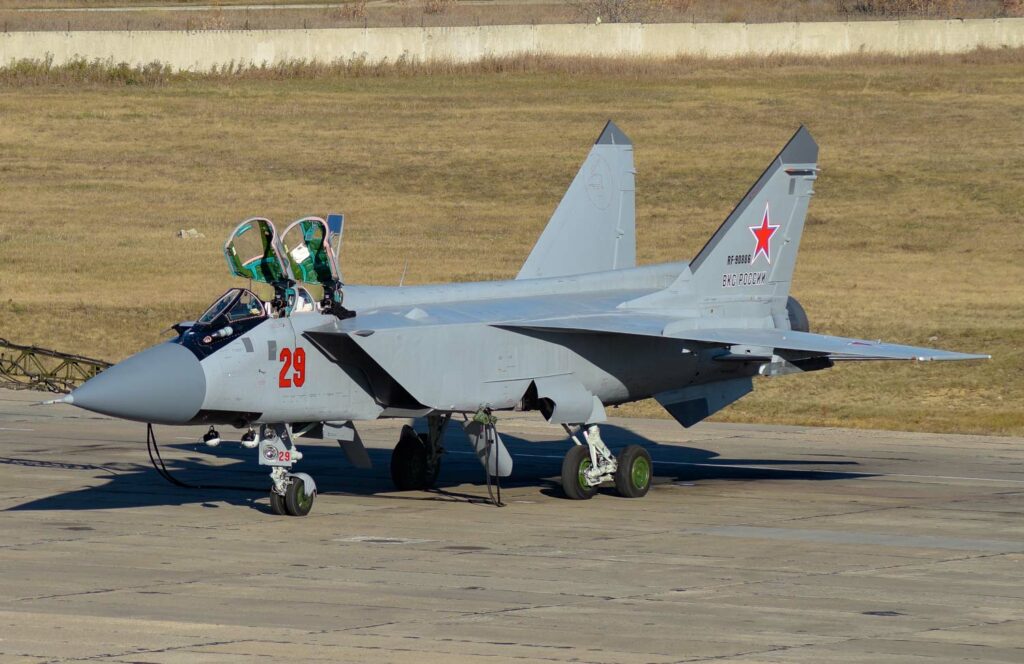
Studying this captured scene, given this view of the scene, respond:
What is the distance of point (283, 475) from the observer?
20625mm

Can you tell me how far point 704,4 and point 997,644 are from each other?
80.6 meters

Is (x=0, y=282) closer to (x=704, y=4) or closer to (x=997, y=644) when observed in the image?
(x=997, y=644)

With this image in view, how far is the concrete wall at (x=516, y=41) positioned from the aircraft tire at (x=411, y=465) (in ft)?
166

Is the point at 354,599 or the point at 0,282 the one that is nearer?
the point at 354,599

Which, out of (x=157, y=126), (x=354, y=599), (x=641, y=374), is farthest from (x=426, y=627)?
(x=157, y=126)

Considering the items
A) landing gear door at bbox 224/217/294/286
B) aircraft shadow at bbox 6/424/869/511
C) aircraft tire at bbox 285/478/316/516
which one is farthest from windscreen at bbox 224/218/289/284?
aircraft shadow at bbox 6/424/869/511

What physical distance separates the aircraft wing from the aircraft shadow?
2665mm

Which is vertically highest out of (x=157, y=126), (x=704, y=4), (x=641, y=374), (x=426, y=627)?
(x=704, y=4)

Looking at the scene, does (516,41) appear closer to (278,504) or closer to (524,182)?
(524,182)

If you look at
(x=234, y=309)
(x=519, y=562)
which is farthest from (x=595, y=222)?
(x=519, y=562)

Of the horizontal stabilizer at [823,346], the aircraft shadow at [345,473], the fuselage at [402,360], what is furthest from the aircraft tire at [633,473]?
the horizontal stabilizer at [823,346]

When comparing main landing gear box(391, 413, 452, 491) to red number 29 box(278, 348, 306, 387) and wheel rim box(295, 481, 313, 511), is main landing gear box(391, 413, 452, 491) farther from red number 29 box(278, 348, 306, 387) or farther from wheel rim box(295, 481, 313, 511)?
red number 29 box(278, 348, 306, 387)

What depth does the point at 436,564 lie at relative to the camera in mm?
17625

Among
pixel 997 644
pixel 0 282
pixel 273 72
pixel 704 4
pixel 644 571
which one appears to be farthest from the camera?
pixel 704 4
